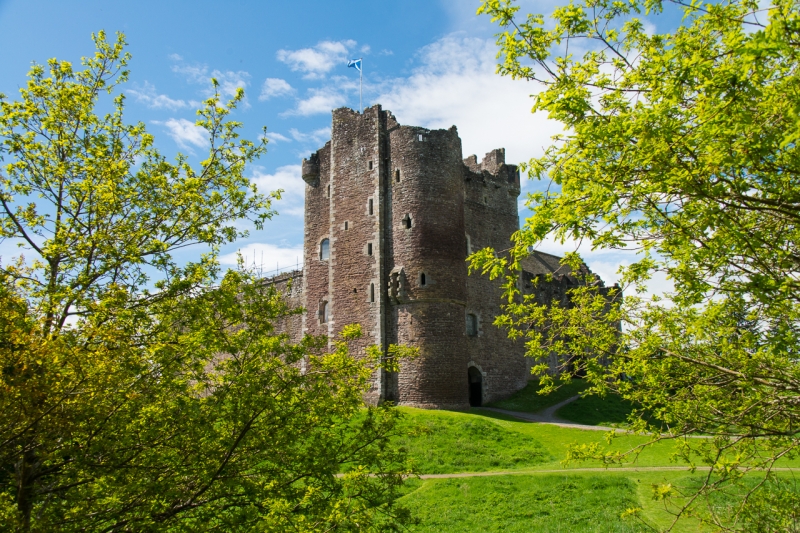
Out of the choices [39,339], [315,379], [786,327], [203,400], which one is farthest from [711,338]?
[39,339]

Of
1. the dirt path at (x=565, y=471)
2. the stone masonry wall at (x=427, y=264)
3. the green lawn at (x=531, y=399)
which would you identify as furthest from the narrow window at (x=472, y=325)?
the dirt path at (x=565, y=471)

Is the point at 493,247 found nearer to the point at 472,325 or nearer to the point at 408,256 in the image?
the point at 472,325

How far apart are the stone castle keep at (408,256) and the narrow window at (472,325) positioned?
0.05 meters

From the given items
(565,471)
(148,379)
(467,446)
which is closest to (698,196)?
(148,379)

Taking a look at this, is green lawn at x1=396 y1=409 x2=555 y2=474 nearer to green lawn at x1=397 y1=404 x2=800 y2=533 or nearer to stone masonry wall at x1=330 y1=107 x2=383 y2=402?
A: green lawn at x1=397 y1=404 x2=800 y2=533

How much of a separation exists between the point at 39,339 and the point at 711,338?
7112 millimetres

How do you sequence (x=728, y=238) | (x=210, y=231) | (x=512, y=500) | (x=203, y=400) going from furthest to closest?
(x=512, y=500), (x=210, y=231), (x=203, y=400), (x=728, y=238)

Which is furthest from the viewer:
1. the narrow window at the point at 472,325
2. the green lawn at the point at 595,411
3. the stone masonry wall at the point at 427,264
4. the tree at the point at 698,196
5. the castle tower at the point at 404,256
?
the narrow window at the point at 472,325

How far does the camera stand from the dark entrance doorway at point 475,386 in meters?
30.4

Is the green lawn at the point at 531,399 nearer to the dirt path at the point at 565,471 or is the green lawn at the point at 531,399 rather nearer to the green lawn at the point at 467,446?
the green lawn at the point at 467,446

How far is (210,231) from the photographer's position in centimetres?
779

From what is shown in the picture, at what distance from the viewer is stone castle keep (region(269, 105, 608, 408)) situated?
27172mm

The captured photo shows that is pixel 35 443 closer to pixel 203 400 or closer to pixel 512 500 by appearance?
pixel 203 400

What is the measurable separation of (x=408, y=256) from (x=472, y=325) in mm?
5468
